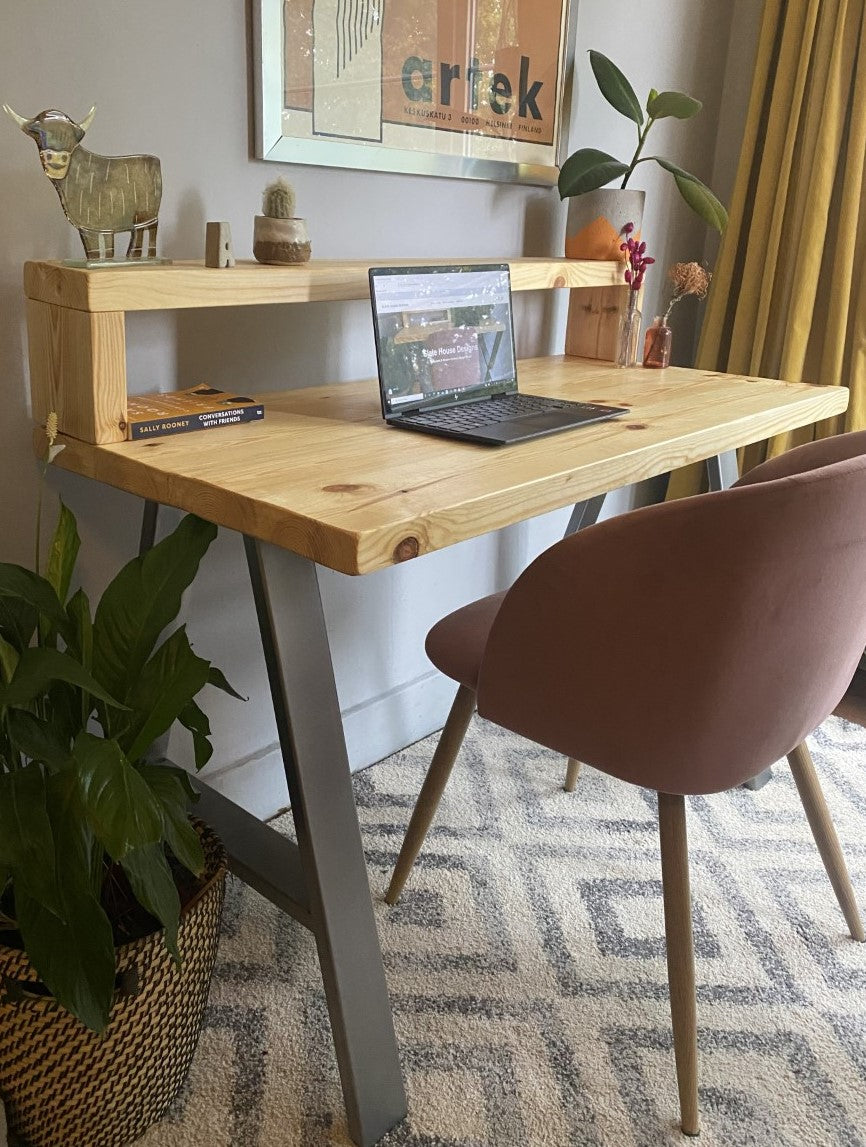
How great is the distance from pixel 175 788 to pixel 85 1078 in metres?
0.36

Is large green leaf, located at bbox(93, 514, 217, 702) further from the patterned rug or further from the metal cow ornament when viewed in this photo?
the patterned rug

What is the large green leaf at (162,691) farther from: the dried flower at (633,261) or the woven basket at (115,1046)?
the dried flower at (633,261)

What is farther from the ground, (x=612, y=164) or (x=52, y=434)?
(x=612, y=164)

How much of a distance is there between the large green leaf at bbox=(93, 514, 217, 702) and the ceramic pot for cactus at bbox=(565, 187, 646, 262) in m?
1.13

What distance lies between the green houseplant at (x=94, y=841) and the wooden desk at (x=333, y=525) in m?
0.09

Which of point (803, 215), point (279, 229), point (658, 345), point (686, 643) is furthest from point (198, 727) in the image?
point (803, 215)

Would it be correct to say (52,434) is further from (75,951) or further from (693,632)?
(693,632)

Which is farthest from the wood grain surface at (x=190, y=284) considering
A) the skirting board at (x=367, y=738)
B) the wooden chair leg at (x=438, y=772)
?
the skirting board at (x=367, y=738)

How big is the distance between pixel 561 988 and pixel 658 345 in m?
1.20

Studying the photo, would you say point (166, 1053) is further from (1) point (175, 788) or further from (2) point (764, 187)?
(2) point (764, 187)

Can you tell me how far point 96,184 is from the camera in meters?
1.19

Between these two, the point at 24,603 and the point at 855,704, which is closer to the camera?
the point at 24,603

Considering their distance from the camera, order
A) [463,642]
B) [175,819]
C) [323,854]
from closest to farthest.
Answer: [175,819] → [323,854] → [463,642]

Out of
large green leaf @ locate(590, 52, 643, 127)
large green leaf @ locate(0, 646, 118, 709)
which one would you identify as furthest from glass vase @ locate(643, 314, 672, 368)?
large green leaf @ locate(0, 646, 118, 709)
